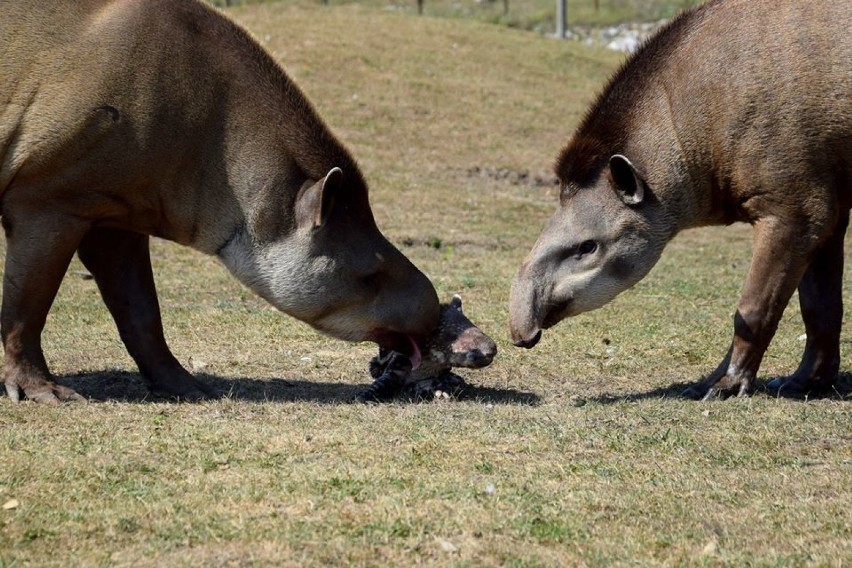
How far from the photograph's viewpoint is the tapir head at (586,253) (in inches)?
350

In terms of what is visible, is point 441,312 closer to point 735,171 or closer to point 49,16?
point 735,171

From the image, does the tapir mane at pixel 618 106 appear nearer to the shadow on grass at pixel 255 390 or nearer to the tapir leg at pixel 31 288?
the shadow on grass at pixel 255 390

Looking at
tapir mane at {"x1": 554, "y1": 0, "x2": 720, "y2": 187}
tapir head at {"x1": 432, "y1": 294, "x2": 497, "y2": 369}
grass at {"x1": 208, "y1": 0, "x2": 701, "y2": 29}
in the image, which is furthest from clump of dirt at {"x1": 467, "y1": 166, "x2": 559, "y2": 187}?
grass at {"x1": 208, "y1": 0, "x2": 701, "y2": 29}

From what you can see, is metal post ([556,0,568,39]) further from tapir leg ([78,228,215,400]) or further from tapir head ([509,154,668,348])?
tapir leg ([78,228,215,400])

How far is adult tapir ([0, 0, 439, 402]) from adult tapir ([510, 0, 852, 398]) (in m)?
1.19

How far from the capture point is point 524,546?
18.0ft

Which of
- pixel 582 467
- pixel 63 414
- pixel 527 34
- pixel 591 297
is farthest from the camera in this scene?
pixel 527 34

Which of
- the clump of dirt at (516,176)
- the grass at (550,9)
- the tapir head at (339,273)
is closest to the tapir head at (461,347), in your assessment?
the tapir head at (339,273)

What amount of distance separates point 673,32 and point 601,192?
1.23 meters

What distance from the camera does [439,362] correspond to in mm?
8672

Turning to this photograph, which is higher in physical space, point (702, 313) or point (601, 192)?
point (601, 192)

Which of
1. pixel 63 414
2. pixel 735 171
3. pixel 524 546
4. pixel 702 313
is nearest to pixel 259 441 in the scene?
pixel 63 414

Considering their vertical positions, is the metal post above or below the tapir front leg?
below

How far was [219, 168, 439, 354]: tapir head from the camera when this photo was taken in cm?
832
